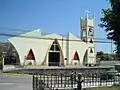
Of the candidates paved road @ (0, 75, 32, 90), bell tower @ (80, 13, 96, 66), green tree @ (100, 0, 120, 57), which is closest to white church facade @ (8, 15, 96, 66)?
bell tower @ (80, 13, 96, 66)

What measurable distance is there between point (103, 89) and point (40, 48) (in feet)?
217

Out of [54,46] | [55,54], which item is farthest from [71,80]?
[55,54]

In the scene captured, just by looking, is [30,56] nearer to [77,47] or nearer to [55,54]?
[55,54]

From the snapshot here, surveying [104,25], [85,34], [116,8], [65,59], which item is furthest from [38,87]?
[85,34]

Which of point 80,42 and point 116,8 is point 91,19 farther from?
point 116,8

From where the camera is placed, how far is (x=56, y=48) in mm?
86500

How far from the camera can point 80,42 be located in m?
88.8

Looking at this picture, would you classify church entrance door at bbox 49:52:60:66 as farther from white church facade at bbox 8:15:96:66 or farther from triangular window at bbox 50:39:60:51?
triangular window at bbox 50:39:60:51

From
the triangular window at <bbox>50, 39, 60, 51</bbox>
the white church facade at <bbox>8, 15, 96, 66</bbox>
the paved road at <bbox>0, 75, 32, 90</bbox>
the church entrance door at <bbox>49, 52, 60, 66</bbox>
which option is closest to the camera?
the paved road at <bbox>0, 75, 32, 90</bbox>

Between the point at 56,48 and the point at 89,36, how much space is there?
468 inches

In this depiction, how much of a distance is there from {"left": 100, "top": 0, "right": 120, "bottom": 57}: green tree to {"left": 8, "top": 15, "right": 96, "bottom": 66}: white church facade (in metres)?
62.8

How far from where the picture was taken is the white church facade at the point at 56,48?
257 ft

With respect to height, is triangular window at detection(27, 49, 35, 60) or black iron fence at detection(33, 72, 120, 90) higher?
triangular window at detection(27, 49, 35, 60)

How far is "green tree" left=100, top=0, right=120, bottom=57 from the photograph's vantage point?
10.7m
